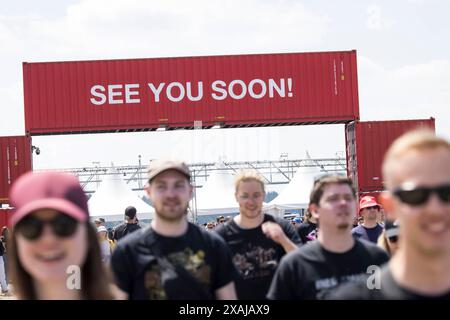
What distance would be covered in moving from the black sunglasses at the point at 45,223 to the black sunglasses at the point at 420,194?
94 cm

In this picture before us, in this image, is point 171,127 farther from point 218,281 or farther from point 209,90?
point 218,281

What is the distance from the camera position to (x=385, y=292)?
7.32 feet

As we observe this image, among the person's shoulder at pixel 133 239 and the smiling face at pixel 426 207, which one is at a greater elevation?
the smiling face at pixel 426 207

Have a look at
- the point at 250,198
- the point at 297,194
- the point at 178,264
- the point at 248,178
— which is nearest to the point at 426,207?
the point at 178,264

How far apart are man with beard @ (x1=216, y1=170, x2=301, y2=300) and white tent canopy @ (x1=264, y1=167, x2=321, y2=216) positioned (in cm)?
2040

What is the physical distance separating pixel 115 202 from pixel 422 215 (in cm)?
2361

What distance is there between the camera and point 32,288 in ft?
8.13

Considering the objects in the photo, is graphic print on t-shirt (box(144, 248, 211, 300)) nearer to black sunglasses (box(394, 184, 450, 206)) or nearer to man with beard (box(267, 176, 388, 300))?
man with beard (box(267, 176, 388, 300))

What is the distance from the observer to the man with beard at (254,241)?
538cm

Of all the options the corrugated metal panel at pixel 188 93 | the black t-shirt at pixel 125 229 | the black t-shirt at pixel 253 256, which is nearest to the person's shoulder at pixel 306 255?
the black t-shirt at pixel 253 256

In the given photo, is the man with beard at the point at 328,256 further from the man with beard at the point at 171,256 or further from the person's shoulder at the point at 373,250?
the man with beard at the point at 171,256
